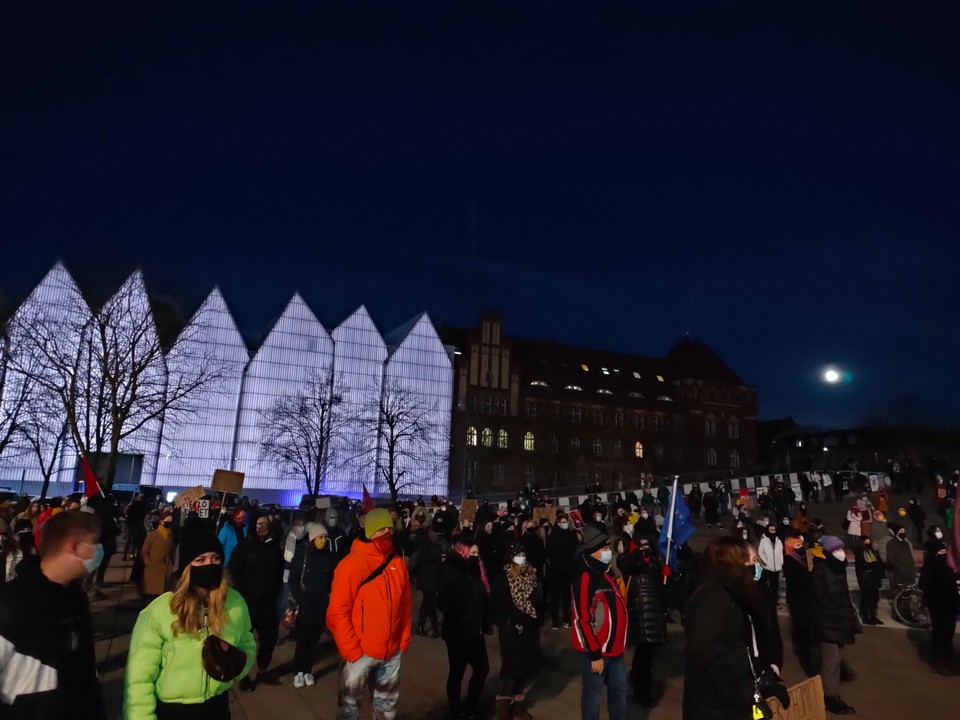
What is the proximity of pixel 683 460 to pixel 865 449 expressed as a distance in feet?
92.4

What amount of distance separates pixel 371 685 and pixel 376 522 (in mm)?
1245

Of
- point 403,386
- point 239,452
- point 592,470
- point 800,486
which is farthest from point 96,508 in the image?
point 592,470

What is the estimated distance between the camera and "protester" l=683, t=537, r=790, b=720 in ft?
15.9

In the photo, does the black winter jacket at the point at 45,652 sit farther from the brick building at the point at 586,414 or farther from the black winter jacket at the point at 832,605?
the brick building at the point at 586,414

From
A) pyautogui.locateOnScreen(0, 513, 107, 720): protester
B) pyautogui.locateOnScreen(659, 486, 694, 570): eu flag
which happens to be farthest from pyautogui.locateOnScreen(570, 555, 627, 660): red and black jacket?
pyautogui.locateOnScreen(659, 486, 694, 570): eu flag

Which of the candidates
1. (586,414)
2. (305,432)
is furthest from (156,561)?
(586,414)

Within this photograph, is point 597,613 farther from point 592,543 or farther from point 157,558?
point 157,558

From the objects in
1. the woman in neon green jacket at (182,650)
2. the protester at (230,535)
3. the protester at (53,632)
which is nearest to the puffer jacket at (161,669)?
the woman in neon green jacket at (182,650)

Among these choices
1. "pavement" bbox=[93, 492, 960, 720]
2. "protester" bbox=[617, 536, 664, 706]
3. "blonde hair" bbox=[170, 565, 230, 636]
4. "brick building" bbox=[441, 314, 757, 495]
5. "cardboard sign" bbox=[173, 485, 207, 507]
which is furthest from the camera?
"brick building" bbox=[441, 314, 757, 495]

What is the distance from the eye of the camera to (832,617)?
27.7 ft

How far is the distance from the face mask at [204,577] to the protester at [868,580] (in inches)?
546

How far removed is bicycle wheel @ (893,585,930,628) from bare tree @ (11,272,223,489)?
26154 mm

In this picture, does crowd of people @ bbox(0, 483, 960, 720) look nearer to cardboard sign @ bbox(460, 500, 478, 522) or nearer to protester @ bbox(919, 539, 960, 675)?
protester @ bbox(919, 539, 960, 675)

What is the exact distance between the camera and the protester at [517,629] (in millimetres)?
7766
